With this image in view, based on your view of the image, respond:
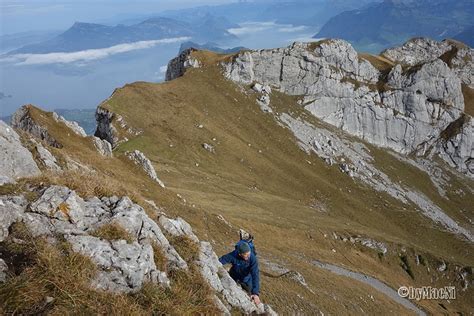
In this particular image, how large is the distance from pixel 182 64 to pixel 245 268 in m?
122

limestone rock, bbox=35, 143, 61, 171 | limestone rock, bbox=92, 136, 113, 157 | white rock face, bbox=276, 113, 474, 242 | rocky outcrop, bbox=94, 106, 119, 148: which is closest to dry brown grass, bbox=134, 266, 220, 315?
limestone rock, bbox=35, 143, 61, 171

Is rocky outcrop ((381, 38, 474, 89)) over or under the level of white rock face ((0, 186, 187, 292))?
under

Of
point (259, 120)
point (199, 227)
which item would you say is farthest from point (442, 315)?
point (259, 120)

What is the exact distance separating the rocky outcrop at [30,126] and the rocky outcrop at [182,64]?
241 ft

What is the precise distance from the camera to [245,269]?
16281 mm

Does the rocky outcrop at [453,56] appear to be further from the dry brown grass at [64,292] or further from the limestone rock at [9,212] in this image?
the limestone rock at [9,212]

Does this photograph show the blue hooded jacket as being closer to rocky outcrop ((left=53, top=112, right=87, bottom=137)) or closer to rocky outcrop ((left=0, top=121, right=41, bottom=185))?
rocky outcrop ((left=0, top=121, right=41, bottom=185))

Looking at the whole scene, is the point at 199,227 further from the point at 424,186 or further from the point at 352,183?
the point at 424,186

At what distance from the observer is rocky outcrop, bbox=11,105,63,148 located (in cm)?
4928

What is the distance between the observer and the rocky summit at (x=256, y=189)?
12.4 metres

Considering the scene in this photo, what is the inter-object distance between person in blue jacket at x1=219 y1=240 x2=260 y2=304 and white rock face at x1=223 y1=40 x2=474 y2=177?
126m

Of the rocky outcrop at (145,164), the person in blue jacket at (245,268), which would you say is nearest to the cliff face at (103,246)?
the person in blue jacket at (245,268)

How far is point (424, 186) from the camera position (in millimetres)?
129375

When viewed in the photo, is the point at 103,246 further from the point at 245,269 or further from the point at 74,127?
the point at 74,127
